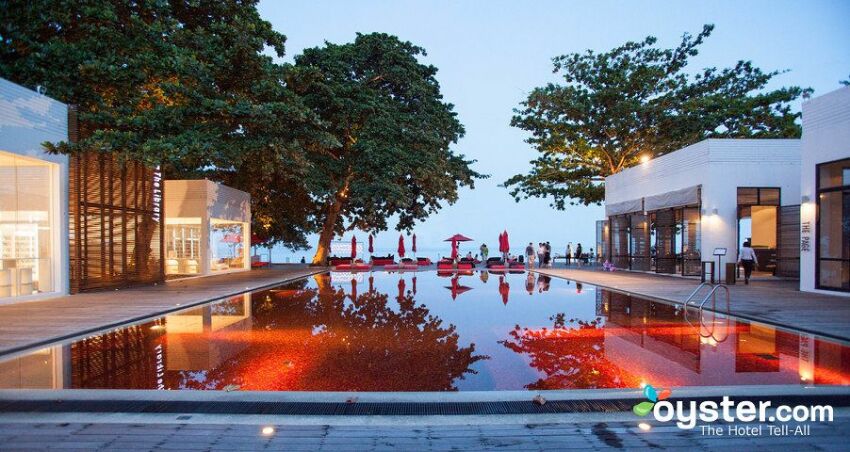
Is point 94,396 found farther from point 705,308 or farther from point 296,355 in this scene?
point 705,308

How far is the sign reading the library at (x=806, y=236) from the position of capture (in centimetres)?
1472

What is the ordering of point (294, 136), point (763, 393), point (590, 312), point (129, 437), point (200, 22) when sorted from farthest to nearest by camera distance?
point (200, 22) → point (294, 136) → point (590, 312) → point (763, 393) → point (129, 437)

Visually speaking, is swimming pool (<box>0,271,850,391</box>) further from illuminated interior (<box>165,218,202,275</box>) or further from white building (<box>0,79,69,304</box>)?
illuminated interior (<box>165,218,202,275</box>)

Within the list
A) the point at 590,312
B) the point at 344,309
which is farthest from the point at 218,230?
the point at 590,312

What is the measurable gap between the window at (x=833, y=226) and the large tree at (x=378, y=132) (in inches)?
687

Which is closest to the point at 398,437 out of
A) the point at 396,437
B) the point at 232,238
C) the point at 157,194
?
the point at 396,437

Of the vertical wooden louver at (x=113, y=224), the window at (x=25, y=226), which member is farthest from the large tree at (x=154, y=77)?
the vertical wooden louver at (x=113, y=224)

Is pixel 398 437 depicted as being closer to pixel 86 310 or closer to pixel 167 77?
pixel 86 310

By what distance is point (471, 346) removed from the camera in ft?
25.0

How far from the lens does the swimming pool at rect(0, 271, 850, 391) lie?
18.7ft

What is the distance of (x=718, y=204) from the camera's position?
18.7 meters

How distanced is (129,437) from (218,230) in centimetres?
2201

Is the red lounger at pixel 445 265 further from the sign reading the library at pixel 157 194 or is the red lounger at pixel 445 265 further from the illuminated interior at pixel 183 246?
the sign reading the library at pixel 157 194

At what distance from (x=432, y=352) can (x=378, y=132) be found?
70.2 feet
